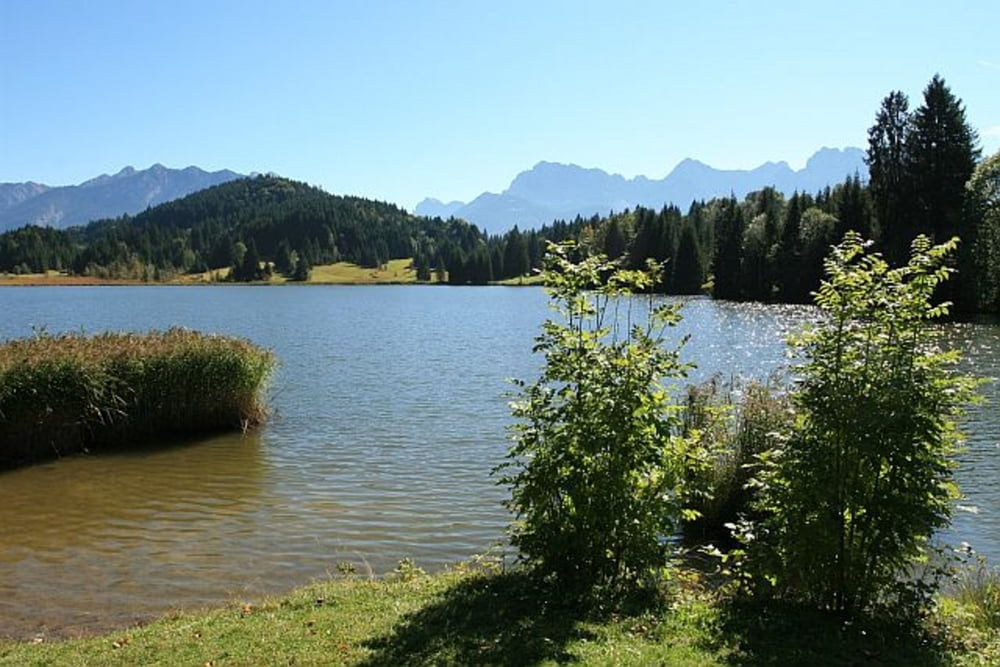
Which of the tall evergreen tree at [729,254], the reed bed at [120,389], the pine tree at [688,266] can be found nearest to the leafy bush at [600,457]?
the reed bed at [120,389]

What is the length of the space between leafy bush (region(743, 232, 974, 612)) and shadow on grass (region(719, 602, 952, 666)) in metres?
0.40

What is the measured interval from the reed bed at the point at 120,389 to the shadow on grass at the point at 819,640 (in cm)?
1925

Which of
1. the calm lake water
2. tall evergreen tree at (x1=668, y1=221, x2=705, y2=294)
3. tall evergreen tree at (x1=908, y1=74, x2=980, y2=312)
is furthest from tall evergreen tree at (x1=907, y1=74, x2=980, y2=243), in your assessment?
tall evergreen tree at (x1=668, y1=221, x2=705, y2=294)

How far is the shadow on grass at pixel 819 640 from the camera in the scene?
24.1 feet

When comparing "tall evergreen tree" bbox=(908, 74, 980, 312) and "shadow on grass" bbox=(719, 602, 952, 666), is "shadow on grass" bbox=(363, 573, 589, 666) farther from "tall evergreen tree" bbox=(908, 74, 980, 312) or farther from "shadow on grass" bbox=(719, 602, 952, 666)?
"tall evergreen tree" bbox=(908, 74, 980, 312)

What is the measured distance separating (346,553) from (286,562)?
112 cm

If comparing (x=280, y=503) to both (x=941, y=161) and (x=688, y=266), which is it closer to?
(x=941, y=161)

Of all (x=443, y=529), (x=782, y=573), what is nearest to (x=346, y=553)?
(x=443, y=529)

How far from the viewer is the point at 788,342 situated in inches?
353

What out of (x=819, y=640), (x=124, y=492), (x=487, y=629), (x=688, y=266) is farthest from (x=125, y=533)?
(x=688, y=266)

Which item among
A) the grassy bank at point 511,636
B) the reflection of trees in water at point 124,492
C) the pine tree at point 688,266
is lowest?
the reflection of trees in water at point 124,492

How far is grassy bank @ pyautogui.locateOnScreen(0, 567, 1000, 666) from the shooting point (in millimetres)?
7469

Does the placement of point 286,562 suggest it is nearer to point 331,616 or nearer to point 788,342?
point 331,616

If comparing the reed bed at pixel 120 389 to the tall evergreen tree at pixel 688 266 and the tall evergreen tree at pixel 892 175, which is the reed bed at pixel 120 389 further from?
the tall evergreen tree at pixel 688 266
